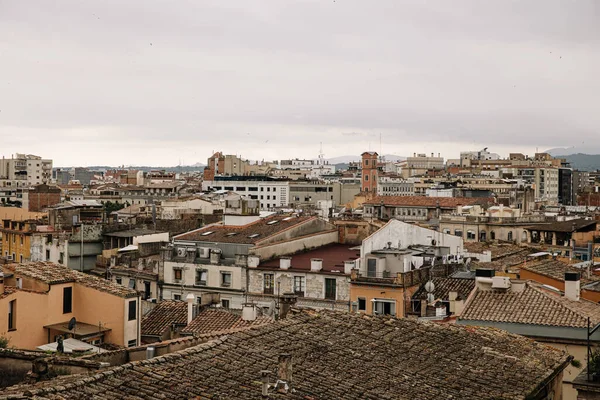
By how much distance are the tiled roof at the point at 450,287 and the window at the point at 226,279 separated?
11.3 meters

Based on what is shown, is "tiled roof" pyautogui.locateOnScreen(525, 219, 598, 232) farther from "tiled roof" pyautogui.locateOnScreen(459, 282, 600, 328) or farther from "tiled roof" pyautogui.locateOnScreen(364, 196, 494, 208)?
"tiled roof" pyautogui.locateOnScreen(459, 282, 600, 328)

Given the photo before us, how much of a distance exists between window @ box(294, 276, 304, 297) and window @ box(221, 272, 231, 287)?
379cm

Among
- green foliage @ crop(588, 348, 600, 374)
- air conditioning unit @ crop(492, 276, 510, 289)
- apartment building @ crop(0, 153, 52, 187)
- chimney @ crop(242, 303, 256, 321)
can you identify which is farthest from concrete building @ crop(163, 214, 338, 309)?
apartment building @ crop(0, 153, 52, 187)

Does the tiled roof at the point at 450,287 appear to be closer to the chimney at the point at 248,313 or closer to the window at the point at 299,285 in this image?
the chimney at the point at 248,313

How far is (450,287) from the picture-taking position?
99.7 ft

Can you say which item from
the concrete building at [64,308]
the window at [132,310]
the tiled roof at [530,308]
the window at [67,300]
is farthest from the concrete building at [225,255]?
the tiled roof at [530,308]

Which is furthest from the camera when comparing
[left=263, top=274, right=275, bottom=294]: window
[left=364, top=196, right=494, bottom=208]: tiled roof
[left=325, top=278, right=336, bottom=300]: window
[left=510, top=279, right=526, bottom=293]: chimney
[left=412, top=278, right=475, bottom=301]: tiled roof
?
[left=364, top=196, right=494, bottom=208]: tiled roof

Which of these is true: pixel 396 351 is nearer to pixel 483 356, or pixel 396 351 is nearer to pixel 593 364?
pixel 483 356

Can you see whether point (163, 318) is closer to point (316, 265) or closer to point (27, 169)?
point (316, 265)

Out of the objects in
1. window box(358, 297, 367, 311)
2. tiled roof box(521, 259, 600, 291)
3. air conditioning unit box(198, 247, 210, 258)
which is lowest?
window box(358, 297, 367, 311)

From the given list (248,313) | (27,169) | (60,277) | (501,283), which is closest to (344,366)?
(501,283)

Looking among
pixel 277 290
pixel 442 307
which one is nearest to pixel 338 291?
pixel 277 290

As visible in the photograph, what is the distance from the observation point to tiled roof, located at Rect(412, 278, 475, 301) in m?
29.5

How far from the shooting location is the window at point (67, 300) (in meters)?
25.6
